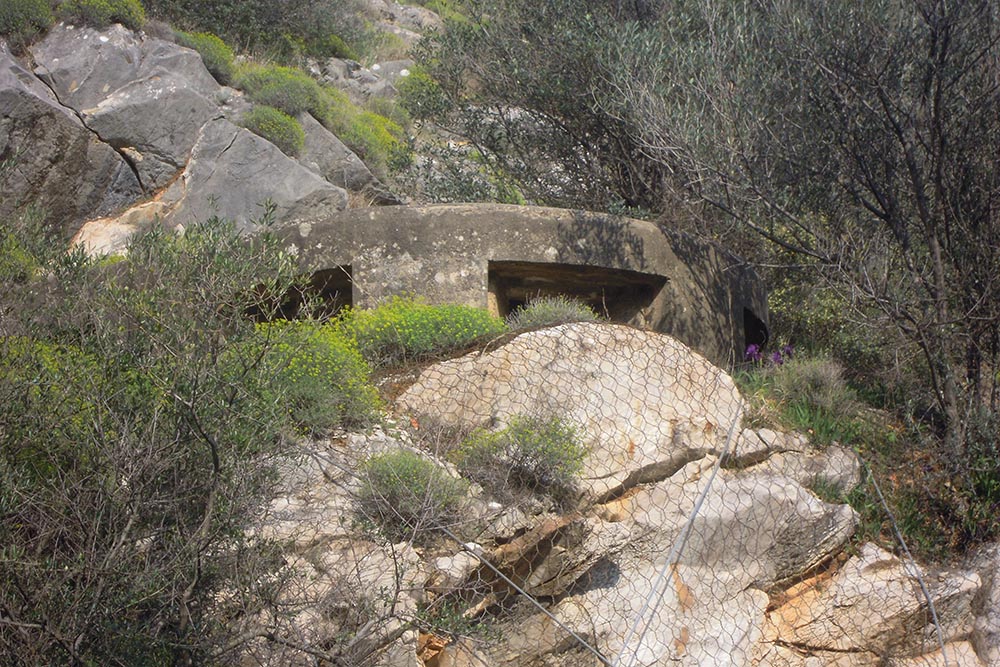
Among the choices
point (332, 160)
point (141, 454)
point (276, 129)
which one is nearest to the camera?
point (141, 454)

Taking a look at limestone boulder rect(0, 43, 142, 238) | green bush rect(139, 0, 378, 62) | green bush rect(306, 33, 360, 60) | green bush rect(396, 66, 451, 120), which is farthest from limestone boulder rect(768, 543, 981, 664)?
green bush rect(306, 33, 360, 60)

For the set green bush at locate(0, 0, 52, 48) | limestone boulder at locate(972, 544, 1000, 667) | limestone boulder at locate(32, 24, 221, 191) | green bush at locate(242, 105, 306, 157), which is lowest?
green bush at locate(242, 105, 306, 157)

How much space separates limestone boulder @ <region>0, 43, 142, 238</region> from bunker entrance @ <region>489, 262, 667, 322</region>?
168 inches

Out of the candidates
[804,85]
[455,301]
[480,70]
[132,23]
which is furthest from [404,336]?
[132,23]

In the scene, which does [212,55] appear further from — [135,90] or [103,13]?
[135,90]

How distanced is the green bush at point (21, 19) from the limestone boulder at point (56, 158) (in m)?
1.24

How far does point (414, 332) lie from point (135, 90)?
6.47m

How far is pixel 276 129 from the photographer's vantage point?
12023 millimetres

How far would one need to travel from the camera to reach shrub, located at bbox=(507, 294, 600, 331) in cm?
661

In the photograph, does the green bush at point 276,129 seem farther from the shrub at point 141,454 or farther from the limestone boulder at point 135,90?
the shrub at point 141,454

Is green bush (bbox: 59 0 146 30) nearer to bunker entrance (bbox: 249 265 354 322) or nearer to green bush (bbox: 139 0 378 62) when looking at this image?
green bush (bbox: 139 0 378 62)

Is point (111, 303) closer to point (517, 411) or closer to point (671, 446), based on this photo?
point (517, 411)

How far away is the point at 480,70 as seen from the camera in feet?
31.1

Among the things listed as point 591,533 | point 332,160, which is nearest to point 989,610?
point 591,533
